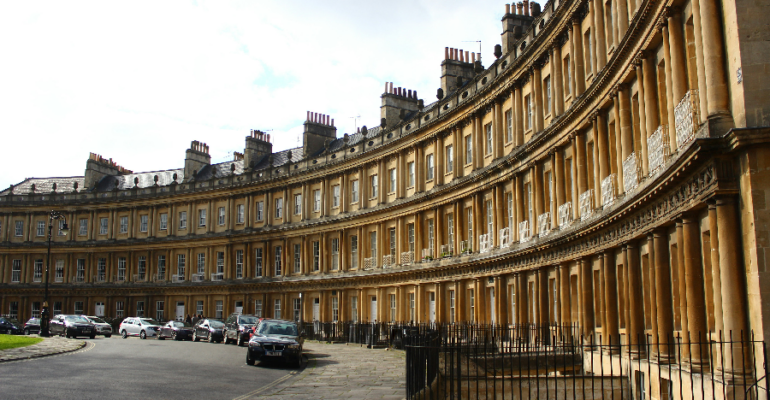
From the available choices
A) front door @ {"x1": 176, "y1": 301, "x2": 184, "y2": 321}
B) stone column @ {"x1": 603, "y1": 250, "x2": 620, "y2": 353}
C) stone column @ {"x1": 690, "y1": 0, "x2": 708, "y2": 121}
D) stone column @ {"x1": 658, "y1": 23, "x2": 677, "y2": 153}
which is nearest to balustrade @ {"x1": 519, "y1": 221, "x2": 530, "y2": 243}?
stone column @ {"x1": 603, "y1": 250, "x2": 620, "y2": 353}

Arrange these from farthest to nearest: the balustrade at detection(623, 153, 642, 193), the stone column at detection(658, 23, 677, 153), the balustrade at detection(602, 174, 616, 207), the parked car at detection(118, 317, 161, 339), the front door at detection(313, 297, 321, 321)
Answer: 1. the front door at detection(313, 297, 321, 321)
2. the parked car at detection(118, 317, 161, 339)
3. the balustrade at detection(602, 174, 616, 207)
4. the balustrade at detection(623, 153, 642, 193)
5. the stone column at detection(658, 23, 677, 153)

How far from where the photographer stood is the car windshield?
2442 cm

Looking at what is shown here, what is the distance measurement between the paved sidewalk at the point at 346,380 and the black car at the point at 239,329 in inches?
274

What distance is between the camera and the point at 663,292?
1600cm

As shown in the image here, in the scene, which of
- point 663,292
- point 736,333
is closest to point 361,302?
point 663,292

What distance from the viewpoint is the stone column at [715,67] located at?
12.4 m

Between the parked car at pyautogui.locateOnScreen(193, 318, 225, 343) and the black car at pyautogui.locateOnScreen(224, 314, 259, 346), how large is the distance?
3.94 ft

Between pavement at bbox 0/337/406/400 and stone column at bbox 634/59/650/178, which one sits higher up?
stone column at bbox 634/59/650/178

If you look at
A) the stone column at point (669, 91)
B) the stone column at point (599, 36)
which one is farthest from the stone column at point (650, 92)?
the stone column at point (599, 36)

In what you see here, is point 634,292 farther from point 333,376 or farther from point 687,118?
point 333,376

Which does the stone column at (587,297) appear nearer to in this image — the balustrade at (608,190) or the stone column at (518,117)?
the balustrade at (608,190)

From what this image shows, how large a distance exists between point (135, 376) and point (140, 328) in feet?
81.3

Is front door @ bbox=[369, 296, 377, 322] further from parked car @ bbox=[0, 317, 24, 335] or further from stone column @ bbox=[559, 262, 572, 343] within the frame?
parked car @ bbox=[0, 317, 24, 335]

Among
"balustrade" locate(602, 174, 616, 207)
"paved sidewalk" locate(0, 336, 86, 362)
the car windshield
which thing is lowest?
"paved sidewalk" locate(0, 336, 86, 362)
